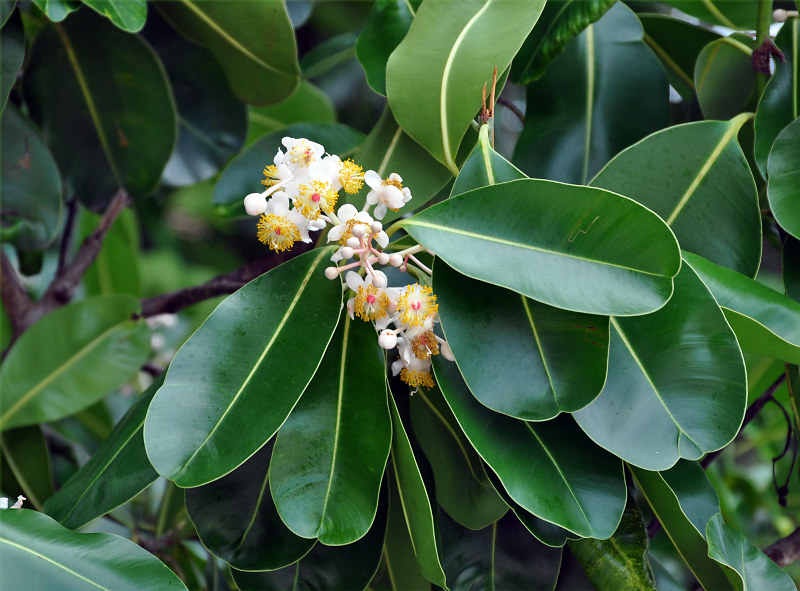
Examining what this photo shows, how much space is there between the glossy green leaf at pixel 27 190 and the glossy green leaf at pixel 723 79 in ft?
3.15

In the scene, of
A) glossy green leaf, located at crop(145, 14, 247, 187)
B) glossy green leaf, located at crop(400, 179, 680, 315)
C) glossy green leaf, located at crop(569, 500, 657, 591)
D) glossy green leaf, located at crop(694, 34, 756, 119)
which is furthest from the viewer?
glossy green leaf, located at crop(145, 14, 247, 187)

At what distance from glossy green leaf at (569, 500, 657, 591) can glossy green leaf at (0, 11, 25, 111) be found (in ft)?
2.90

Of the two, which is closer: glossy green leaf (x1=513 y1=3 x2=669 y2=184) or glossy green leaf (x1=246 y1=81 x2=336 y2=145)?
glossy green leaf (x1=513 y1=3 x2=669 y2=184)

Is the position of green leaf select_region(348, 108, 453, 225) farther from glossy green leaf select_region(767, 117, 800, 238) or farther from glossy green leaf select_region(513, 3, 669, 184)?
glossy green leaf select_region(767, 117, 800, 238)

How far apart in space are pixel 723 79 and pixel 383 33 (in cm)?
45


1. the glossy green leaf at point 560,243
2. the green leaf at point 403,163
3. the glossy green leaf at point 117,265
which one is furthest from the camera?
the glossy green leaf at point 117,265

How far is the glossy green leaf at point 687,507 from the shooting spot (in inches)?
28.4

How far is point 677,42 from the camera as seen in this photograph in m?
1.04

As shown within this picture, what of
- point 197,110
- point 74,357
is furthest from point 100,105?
point 74,357

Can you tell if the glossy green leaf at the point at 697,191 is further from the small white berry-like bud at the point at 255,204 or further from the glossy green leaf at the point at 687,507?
the small white berry-like bud at the point at 255,204

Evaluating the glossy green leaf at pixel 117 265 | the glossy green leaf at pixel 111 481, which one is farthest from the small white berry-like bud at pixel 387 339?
the glossy green leaf at pixel 117 265

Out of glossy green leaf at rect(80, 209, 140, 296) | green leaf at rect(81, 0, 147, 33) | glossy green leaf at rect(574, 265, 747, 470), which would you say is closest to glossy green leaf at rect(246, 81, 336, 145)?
glossy green leaf at rect(80, 209, 140, 296)

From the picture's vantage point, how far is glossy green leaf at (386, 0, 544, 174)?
2.45 feet

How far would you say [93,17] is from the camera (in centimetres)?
117
